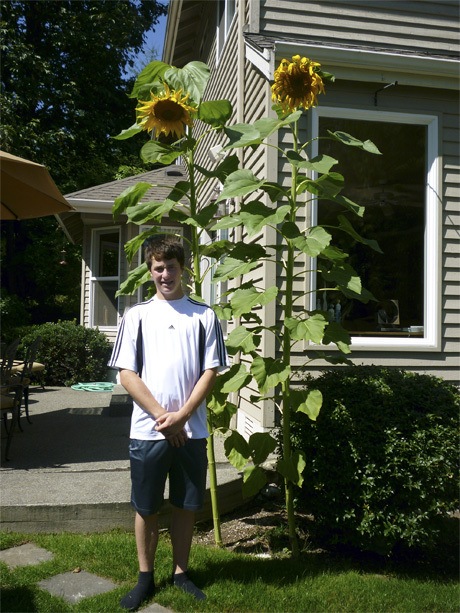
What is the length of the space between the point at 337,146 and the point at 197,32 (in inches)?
256

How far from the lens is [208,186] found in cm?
948

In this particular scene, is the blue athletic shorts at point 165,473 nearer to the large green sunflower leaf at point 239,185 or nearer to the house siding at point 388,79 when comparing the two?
the large green sunflower leaf at point 239,185

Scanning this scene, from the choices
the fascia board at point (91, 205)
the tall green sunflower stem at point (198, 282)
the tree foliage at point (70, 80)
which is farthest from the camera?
the tree foliage at point (70, 80)

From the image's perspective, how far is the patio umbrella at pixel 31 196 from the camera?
524cm

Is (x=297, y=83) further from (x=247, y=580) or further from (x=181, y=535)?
(x=247, y=580)

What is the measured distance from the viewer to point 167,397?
10.6ft

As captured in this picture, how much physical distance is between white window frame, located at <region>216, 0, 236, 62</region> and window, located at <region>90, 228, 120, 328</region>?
15.2ft

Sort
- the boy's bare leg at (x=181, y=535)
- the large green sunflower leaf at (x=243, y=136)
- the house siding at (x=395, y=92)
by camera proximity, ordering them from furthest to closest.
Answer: the house siding at (x=395, y=92) → the large green sunflower leaf at (x=243, y=136) → the boy's bare leg at (x=181, y=535)

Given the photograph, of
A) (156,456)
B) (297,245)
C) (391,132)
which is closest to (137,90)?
(297,245)

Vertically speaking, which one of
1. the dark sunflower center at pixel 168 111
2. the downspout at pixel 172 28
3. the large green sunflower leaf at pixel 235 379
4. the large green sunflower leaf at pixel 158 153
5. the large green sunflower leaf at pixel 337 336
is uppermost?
the downspout at pixel 172 28

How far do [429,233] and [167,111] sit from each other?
130 inches

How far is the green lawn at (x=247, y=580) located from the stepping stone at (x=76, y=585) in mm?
51

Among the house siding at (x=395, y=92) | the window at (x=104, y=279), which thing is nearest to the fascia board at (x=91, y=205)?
the window at (x=104, y=279)

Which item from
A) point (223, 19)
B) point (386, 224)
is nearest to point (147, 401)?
point (386, 224)
